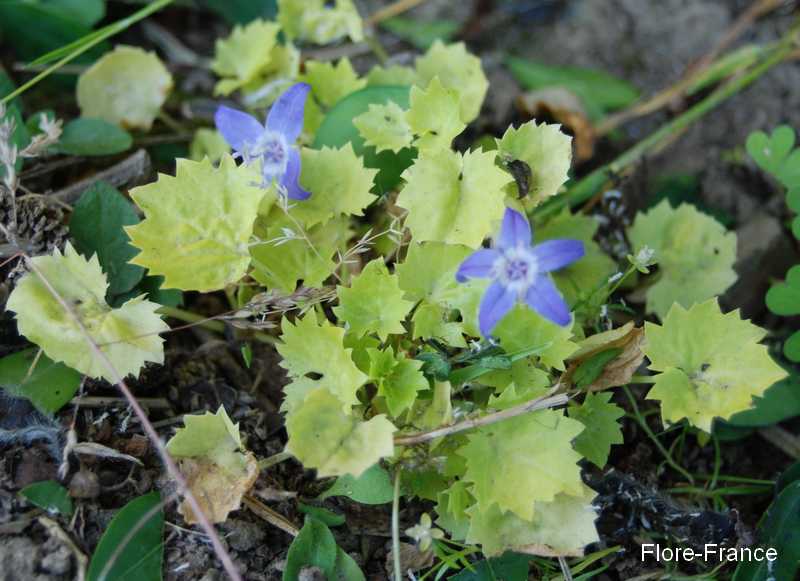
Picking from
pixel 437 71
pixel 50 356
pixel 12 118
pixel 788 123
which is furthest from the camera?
pixel 788 123

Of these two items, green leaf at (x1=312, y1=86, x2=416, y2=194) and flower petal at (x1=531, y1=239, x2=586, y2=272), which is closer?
flower petal at (x1=531, y1=239, x2=586, y2=272)

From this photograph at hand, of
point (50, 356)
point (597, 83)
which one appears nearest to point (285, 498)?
point (50, 356)

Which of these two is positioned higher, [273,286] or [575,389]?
[273,286]

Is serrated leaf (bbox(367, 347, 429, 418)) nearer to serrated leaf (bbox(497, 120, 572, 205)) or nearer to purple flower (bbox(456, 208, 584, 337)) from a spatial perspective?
purple flower (bbox(456, 208, 584, 337))

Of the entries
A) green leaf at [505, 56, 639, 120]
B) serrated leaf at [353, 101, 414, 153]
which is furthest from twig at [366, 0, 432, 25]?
serrated leaf at [353, 101, 414, 153]

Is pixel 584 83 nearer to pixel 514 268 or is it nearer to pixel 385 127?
pixel 385 127

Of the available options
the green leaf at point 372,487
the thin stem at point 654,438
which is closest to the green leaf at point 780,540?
the thin stem at point 654,438

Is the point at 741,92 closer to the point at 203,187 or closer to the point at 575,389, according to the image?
the point at 575,389
